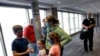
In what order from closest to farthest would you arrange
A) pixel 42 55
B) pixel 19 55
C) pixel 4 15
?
pixel 19 55, pixel 42 55, pixel 4 15

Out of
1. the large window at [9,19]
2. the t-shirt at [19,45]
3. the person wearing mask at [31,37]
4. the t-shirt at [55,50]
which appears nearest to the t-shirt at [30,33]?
the person wearing mask at [31,37]

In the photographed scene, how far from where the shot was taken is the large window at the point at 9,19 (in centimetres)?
454

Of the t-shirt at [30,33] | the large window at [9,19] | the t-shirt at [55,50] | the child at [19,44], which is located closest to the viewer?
the t-shirt at [55,50]

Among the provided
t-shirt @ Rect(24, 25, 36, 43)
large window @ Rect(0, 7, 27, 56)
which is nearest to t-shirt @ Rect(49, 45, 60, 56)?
t-shirt @ Rect(24, 25, 36, 43)

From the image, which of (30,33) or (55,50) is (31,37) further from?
(55,50)

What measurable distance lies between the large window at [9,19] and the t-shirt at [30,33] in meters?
Result: 1.11

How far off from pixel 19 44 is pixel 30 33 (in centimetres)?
155

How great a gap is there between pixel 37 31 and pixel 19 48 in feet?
5.74

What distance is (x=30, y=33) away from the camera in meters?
3.78

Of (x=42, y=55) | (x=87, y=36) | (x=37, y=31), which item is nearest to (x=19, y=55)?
(x=42, y=55)

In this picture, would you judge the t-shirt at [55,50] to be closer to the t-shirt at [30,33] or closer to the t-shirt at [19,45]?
the t-shirt at [19,45]

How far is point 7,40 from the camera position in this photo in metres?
4.88

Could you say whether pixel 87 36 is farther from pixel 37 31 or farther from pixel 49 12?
pixel 49 12

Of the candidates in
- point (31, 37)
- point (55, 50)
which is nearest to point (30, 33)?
point (31, 37)
